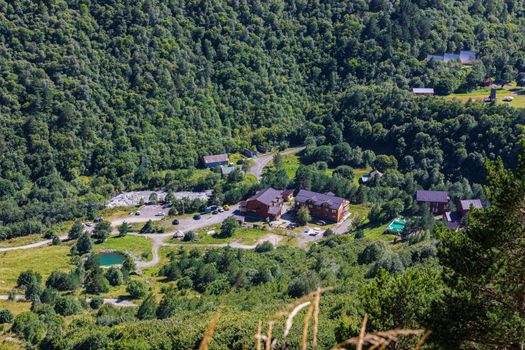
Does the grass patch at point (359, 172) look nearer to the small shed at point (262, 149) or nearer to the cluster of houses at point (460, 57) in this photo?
the small shed at point (262, 149)

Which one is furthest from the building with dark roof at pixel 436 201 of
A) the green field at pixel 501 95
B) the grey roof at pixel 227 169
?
the grey roof at pixel 227 169

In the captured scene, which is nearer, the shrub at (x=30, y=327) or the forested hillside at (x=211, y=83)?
the shrub at (x=30, y=327)

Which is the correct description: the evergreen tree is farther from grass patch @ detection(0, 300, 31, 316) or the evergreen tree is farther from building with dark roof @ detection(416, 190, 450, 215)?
building with dark roof @ detection(416, 190, 450, 215)

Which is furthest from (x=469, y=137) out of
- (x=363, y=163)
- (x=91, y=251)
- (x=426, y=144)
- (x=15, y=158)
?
(x=15, y=158)

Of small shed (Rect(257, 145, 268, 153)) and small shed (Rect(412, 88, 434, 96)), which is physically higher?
small shed (Rect(412, 88, 434, 96))

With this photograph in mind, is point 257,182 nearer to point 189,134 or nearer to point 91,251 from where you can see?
point 189,134

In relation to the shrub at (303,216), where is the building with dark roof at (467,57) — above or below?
above

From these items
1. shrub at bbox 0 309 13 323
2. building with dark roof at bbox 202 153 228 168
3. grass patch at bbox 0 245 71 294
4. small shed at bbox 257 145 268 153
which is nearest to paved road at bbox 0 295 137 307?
grass patch at bbox 0 245 71 294
